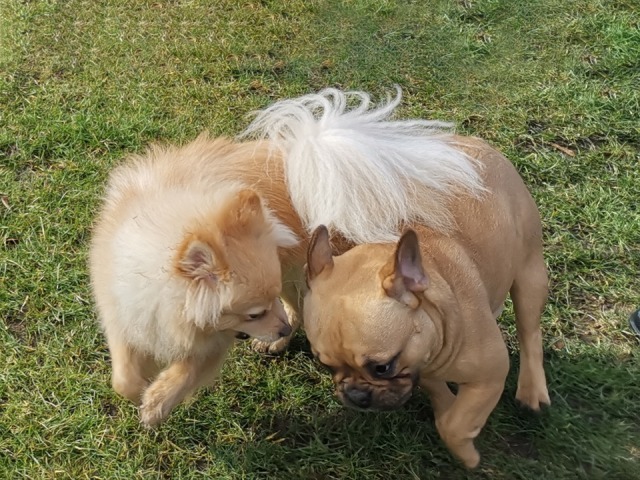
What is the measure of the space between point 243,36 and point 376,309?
115 inches

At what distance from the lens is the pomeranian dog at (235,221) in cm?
209

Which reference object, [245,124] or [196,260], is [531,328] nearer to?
[196,260]

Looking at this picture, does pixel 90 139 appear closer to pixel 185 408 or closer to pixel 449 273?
pixel 185 408

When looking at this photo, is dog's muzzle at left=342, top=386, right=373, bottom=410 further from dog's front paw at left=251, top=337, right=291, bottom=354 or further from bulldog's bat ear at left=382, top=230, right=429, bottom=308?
dog's front paw at left=251, top=337, right=291, bottom=354

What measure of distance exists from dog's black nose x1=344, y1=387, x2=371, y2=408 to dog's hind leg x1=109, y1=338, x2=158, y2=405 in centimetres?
72

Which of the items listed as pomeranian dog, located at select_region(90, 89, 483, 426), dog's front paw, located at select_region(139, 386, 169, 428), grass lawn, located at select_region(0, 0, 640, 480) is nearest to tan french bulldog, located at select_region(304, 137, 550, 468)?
pomeranian dog, located at select_region(90, 89, 483, 426)

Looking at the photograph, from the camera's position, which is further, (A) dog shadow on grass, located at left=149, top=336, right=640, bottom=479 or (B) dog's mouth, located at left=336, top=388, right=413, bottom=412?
(A) dog shadow on grass, located at left=149, top=336, right=640, bottom=479

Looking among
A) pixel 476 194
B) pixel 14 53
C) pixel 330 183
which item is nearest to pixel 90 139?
Answer: pixel 14 53

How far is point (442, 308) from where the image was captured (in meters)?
2.16

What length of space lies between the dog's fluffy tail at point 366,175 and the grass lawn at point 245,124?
797 millimetres

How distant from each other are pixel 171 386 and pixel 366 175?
98 cm

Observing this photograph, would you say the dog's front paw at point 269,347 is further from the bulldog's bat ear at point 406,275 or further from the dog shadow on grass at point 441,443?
the bulldog's bat ear at point 406,275

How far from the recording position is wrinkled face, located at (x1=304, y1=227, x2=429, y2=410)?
203cm

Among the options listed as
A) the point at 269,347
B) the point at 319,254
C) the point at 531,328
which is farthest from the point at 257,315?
the point at 531,328
